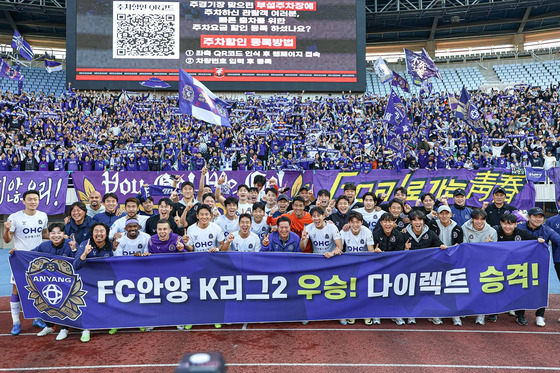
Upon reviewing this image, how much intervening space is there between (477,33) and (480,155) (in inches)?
959

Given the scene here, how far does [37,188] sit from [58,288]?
9.18 m

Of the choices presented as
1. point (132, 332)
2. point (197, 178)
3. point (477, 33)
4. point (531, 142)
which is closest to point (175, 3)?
point (197, 178)

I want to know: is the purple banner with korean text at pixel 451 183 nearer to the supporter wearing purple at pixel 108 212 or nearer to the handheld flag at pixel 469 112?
the handheld flag at pixel 469 112

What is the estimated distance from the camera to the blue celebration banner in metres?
5.59

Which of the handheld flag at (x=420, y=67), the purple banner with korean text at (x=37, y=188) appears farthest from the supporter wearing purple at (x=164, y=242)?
the handheld flag at (x=420, y=67)

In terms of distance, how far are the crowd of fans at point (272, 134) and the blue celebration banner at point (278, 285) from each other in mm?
8230

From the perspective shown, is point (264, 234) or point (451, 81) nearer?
point (264, 234)

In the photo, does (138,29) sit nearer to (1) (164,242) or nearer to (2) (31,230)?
(2) (31,230)

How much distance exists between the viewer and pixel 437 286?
5.88 meters

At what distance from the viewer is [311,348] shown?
5.05 meters

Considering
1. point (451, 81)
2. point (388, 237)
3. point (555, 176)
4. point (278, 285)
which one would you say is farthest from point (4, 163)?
point (451, 81)

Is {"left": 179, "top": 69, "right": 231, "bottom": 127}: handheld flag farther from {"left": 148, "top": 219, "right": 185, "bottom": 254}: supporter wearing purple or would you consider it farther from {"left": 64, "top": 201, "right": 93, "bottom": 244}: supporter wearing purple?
{"left": 148, "top": 219, "right": 185, "bottom": 254}: supporter wearing purple

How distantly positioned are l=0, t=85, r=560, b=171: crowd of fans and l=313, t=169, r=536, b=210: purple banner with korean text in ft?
2.08

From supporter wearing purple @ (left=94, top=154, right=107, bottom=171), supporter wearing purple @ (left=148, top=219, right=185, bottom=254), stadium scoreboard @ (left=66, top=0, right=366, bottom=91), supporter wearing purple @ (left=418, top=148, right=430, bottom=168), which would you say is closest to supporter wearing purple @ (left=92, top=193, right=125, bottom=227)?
supporter wearing purple @ (left=148, top=219, right=185, bottom=254)
